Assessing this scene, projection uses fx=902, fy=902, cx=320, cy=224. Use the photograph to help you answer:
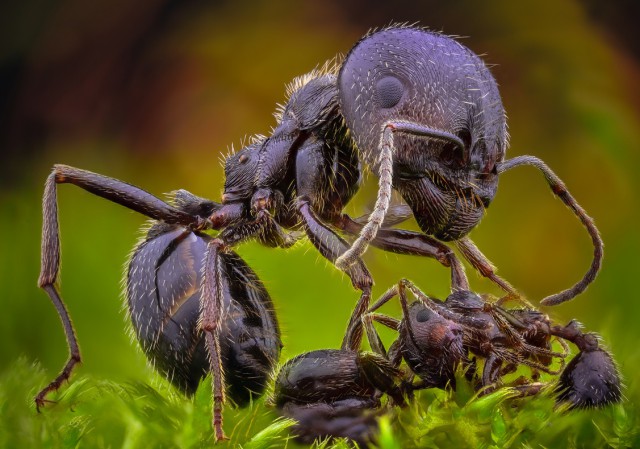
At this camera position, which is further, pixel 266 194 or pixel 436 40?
pixel 266 194

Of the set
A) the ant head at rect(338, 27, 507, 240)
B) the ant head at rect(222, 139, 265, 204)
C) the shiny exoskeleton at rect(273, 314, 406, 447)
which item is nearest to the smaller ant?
the shiny exoskeleton at rect(273, 314, 406, 447)

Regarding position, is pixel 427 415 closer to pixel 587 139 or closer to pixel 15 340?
pixel 15 340

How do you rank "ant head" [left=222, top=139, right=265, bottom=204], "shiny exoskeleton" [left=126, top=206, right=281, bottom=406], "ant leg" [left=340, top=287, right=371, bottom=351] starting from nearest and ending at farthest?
"ant leg" [left=340, top=287, right=371, bottom=351], "shiny exoskeleton" [left=126, top=206, right=281, bottom=406], "ant head" [left=222, top=139, right=265, bottom=204]

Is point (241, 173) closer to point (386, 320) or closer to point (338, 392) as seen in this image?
point (386, 320)

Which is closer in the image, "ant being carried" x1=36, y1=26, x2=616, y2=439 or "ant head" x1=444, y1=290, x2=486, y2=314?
"ant head" x1=444, y1=290, x2=486, y2=314

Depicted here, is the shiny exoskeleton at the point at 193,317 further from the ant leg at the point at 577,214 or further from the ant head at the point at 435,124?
the ant leg at the point at 577,214

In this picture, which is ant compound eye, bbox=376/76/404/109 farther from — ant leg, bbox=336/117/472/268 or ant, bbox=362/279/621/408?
ant, bbox=362/279/621/408

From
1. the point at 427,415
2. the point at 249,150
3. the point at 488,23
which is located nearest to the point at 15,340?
the point at 249,150

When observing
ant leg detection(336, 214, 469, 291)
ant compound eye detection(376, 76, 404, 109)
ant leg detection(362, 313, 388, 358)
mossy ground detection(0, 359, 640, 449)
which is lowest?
mossy ground detection(0, 359, 640, 449)

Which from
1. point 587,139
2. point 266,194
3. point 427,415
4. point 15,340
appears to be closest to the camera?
point 427,415
